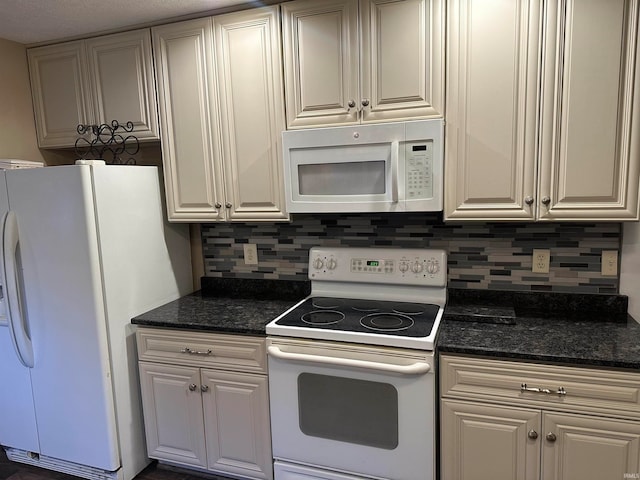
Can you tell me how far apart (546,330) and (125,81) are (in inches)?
90.9

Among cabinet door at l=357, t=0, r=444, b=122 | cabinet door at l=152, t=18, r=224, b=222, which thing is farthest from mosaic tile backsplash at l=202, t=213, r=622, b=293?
cabinet door at l=357, t=0, r=444, b=122

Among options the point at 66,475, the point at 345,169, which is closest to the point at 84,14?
the point at 345,169

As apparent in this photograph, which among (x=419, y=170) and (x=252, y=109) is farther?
(x=252, y=109)

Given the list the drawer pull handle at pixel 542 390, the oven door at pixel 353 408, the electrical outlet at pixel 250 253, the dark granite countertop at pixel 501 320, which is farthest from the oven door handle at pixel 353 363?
the electrical outlet at pixel 250 253

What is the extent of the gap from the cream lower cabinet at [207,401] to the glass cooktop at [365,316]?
0.24 m

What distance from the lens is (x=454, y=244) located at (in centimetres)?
207

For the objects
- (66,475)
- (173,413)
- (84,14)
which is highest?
(84,14)

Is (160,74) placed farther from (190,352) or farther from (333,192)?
(190,352)

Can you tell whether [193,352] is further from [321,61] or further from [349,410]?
[321,61]

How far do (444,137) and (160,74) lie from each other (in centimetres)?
142

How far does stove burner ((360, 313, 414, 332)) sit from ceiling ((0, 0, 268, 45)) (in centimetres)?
151

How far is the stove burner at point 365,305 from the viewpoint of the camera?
197 cm

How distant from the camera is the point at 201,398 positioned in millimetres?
1989

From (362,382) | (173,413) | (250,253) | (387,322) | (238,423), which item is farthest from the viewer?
(250,253)
